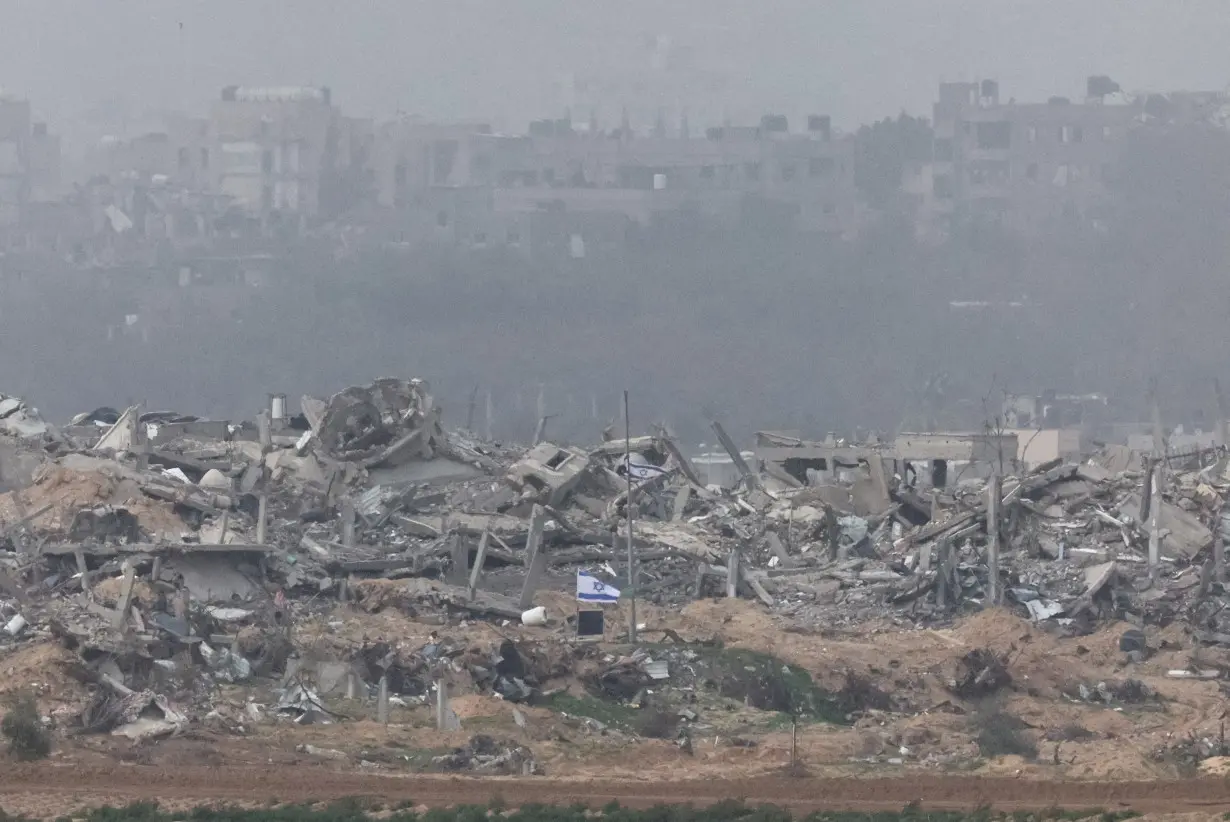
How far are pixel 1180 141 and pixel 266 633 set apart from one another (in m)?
55.5

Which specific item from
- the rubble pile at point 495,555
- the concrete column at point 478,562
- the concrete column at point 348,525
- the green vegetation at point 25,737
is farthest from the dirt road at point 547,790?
the concrete column at point 348,525

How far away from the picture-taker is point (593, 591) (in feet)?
81.6

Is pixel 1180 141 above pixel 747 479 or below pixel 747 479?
above

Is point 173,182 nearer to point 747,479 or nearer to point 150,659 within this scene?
point 747,479

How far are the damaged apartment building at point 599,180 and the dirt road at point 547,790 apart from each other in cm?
5460

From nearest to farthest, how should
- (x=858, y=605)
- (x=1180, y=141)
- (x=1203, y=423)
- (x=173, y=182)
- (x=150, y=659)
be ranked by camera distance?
(x=150, y=659), (x=858, y=605), (x=1203, y=423), (x=1180, y=141), (x=173, y=182)

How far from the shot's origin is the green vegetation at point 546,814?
14656 millimetres

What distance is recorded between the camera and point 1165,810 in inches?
583

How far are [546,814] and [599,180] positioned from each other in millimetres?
60405

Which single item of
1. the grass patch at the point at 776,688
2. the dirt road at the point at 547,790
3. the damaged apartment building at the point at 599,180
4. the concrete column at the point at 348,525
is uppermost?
the damaged apartment building at the point at 599,180

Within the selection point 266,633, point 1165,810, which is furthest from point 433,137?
point 1165,810

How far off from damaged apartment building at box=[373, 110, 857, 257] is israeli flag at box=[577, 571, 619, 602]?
46.0 meters

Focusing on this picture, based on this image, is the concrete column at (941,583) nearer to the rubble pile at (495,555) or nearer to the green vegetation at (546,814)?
the rubble pile at (495,555)

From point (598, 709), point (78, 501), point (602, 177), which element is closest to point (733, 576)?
point (598, 709)
